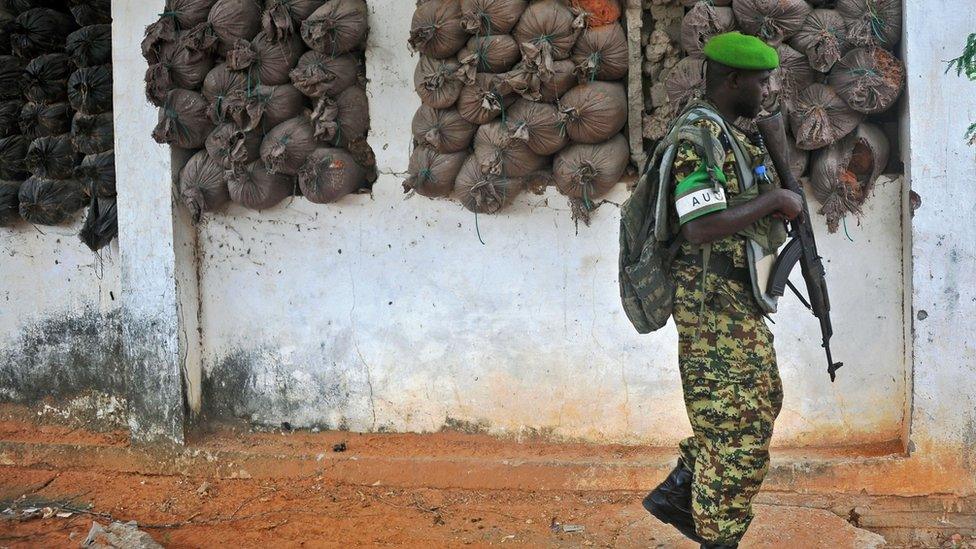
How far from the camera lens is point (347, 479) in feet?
16.6

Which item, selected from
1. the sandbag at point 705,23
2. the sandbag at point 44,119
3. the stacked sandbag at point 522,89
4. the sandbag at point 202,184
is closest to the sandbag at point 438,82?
the stacked sandbag at point 522,89

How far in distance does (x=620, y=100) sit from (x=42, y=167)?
3.67 meters

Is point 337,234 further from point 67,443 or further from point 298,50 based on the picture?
point 67,443

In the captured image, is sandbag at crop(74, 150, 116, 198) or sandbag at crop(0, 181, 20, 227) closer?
sandbag at crop(74, 150, 116, 198)

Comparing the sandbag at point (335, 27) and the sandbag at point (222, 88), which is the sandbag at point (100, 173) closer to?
the sandbag at point (222, 88)

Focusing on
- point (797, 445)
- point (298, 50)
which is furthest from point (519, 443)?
point (298, 50)

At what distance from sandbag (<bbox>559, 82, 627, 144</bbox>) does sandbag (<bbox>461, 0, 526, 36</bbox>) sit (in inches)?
17.5

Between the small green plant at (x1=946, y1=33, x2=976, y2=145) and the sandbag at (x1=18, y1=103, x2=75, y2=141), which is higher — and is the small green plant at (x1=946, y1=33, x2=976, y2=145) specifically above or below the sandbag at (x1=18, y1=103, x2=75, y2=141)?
below

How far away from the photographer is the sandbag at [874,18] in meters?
4.26

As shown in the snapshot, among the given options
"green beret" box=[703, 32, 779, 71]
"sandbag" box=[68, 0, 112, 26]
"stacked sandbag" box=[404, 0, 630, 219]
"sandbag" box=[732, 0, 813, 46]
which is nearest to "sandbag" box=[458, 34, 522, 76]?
"stacked sandbag" box=[404, 0, 630, 219]

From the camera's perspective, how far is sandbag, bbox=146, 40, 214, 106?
5.05 metres

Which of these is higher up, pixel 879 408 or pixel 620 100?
pixel 620 100

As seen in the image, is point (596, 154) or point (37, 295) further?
point (37, 295)

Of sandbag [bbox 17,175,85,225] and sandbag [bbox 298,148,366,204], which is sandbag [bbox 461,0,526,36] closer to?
sandbag [bbox 298,148,366,204]
